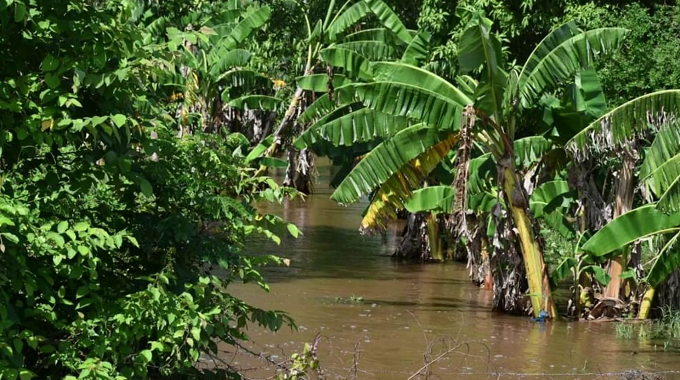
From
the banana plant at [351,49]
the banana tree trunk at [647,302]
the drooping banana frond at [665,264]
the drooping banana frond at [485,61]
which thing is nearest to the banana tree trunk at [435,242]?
the banana plant at [351,49]

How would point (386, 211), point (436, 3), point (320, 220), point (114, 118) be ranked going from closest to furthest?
point (114, 118), point (386, 211), point (436, 3), point (320, 220)

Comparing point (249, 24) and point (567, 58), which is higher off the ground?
point (249, 24)

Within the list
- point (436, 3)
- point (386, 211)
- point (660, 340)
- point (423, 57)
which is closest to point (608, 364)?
point (660, 340)

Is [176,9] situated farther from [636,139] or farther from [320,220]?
[320,220]

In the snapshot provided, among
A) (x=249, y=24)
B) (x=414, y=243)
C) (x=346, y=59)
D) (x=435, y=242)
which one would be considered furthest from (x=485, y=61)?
(x=249, y=24)

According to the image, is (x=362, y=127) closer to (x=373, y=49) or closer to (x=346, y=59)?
(x=346, y=59)

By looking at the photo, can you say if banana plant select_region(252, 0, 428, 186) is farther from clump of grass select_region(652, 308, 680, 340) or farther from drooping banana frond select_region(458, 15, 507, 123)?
clump of grass select_region(652, 308, 680, 340)

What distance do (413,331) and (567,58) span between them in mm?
3795

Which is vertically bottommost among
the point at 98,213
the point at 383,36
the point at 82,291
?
the point at 82,291

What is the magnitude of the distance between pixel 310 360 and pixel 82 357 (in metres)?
1.58

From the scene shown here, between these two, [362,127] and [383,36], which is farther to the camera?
[383,36]

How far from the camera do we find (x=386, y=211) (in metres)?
15.2

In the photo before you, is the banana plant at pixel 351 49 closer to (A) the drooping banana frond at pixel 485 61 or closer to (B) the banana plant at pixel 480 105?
(B) the banana plant at pixel 480 105

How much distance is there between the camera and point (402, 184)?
14.7m
